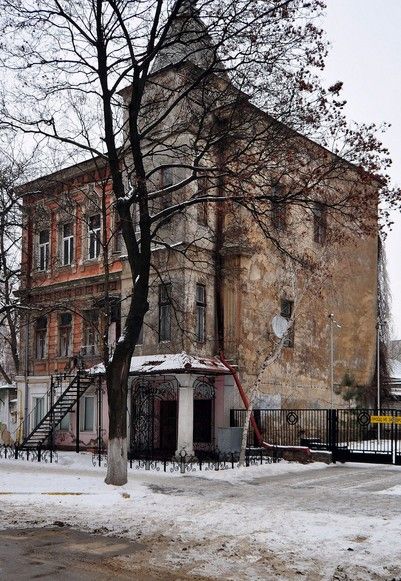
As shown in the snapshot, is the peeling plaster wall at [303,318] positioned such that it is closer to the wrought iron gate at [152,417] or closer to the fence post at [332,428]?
the wrought iron gate at [152,417]

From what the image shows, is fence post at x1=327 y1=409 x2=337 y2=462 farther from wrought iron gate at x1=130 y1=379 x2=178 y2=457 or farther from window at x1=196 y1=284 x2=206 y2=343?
wrought iron gate at x1=130 y1=379 x2=178 y2=457

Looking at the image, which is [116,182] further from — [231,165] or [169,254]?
[169,254]

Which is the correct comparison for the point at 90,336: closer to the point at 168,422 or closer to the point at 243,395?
the point at 168,422

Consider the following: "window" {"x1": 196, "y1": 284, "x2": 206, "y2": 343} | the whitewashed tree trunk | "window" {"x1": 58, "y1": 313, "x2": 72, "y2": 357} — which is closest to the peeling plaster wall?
"window" {"x1": 196, "y1": 284, "x2": 206, "y2": 343}

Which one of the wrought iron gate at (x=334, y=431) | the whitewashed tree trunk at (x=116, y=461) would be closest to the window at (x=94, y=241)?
the wrought iron gate at (x=334, y=431)

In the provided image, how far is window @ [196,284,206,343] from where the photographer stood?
2690cm

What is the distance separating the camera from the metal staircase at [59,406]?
28.9 metres

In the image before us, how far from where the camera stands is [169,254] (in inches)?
1041

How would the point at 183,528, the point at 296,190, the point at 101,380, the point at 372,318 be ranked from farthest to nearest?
the point at 372,318
the point at 101,380
the point at 296,190
the point at 183,528

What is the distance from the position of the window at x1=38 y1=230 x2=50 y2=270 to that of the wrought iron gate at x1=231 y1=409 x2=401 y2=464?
41.8 feet

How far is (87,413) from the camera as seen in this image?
102 feet

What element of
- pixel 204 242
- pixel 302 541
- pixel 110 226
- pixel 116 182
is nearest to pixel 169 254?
pixel 204 242

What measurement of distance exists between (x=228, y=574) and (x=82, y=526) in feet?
12.9

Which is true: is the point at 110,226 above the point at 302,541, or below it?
above
